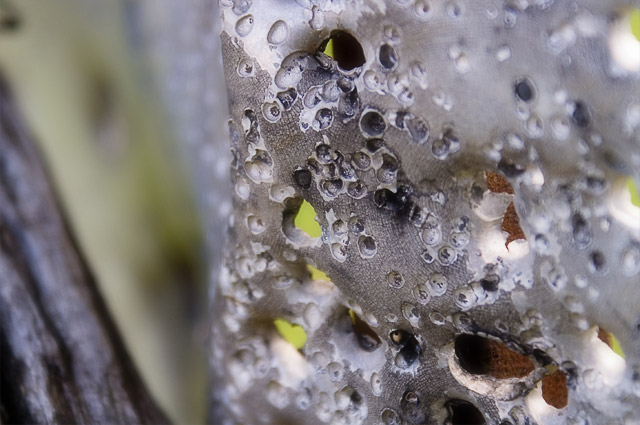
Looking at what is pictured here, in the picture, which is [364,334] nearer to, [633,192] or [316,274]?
[316,274]

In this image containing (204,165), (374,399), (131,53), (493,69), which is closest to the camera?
(493,69)

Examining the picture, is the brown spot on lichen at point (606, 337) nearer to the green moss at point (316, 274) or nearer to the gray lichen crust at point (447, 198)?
the gray lichen crust at point (447, 198)

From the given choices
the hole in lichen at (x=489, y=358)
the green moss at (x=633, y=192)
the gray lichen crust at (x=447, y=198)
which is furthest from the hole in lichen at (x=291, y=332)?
the green moss at (x=633, y=192)

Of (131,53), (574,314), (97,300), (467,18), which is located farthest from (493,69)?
(131,53)

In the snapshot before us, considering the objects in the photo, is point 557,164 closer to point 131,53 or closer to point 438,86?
point 438,86

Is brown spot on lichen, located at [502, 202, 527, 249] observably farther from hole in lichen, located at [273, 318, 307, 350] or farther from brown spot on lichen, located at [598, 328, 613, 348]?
hole in lichen, located at [273, 318, 307, 350]

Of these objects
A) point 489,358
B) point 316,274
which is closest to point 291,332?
point 316,274

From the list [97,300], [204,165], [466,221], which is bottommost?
[97,300]
